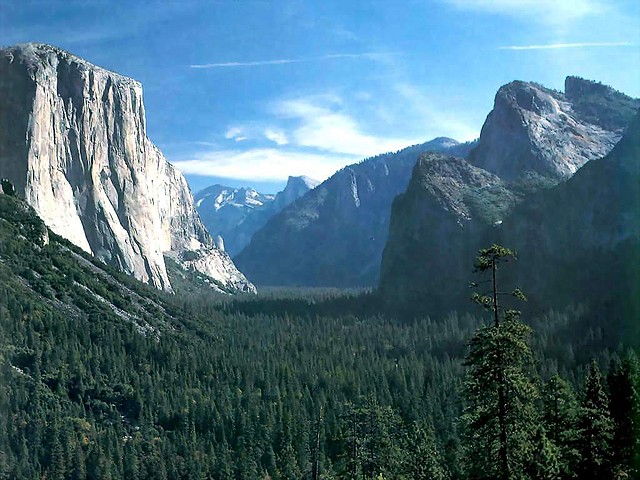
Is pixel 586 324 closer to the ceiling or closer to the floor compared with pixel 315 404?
closer to the ceiling

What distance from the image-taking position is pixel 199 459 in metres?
100

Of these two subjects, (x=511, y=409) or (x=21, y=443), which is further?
(x=21, y=443)

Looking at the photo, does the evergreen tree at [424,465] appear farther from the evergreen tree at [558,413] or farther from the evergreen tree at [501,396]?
the evergreen tree at [501,396]

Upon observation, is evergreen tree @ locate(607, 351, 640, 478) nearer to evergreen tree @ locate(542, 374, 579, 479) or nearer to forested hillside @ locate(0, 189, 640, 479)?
forested hillside @ locate(0, 189, 640, 479)

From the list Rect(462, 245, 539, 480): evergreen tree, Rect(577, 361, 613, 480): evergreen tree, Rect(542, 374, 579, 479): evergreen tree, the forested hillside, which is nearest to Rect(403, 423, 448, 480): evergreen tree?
the forested hillside

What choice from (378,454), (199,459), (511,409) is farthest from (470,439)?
(199,459)

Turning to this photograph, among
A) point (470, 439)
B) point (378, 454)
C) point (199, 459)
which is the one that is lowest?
point (199, 459)

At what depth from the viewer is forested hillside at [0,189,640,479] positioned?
2399 inches

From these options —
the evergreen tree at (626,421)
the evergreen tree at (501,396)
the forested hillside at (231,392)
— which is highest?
the evergreen tree at (501,396)

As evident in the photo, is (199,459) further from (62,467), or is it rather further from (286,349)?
(286,349)

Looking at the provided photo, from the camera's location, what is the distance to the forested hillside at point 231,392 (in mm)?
60938

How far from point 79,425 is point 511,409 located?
94.6 metres

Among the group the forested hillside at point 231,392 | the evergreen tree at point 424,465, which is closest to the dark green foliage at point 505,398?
the forested hillside at point 231,392

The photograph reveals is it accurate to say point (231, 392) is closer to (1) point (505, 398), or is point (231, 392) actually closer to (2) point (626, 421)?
(2) point (626, 421)
